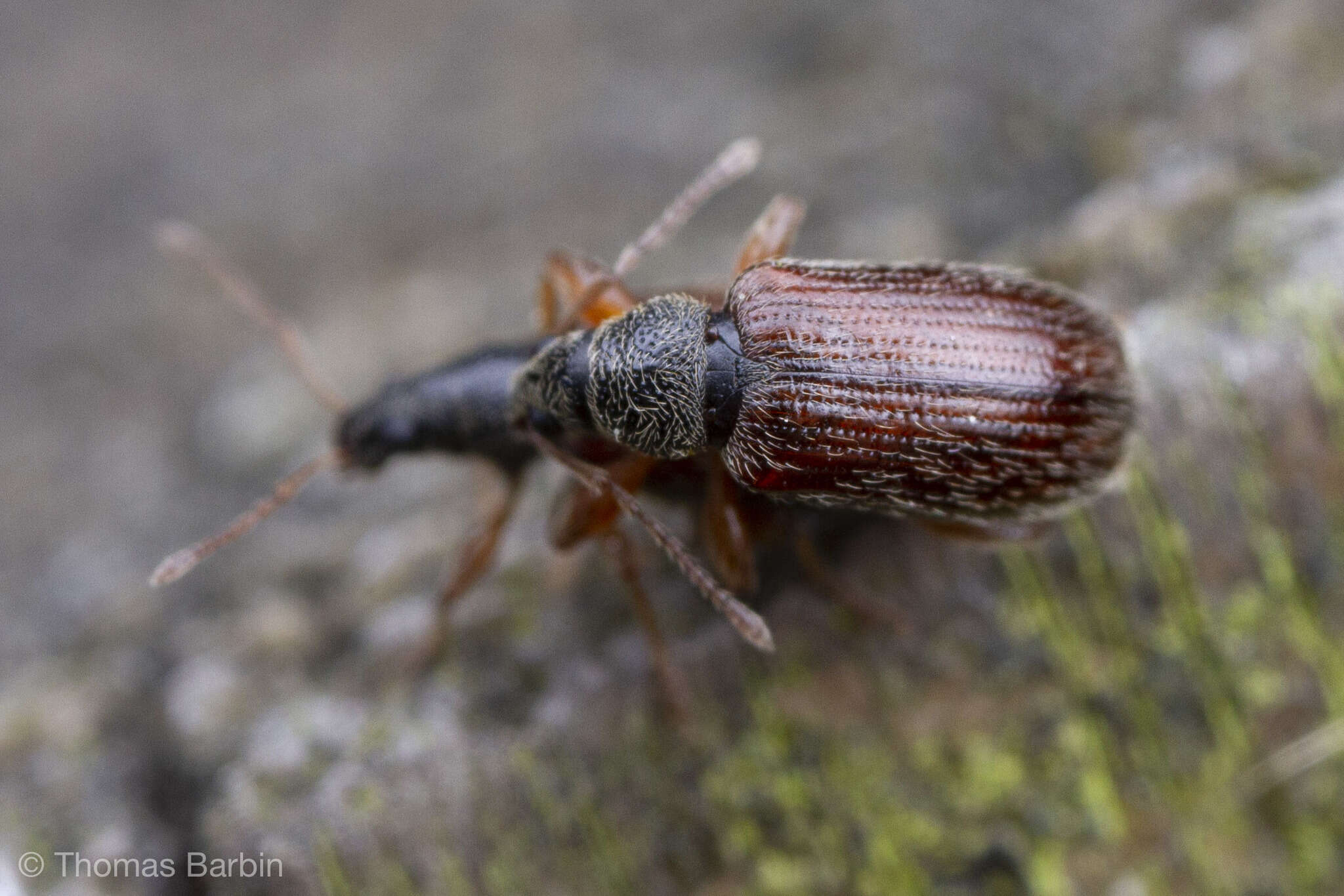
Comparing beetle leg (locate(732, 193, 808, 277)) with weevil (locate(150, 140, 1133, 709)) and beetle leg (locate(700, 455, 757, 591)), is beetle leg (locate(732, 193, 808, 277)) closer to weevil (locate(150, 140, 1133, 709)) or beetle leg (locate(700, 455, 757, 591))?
weevil (locate(150, 140, 1133, 709))

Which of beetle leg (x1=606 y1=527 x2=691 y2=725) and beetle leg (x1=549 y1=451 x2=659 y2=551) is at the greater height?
beetle leg (x1=549 y1=451 x2=659 y2=551)

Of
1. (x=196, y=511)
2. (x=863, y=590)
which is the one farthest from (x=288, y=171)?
(x=863, y=590)

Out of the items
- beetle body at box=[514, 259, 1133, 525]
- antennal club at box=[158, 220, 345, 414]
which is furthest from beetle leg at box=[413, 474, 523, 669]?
antennal club at box=[158, 220, 345, 414]

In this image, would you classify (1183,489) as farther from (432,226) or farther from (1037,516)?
(432,226)

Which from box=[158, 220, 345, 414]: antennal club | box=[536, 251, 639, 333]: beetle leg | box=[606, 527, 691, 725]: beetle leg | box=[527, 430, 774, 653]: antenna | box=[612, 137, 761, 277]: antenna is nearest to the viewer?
box=[527, 430, 774, 653]: antenna

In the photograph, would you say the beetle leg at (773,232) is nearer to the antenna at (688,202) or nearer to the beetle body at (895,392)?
the antenna at (688,202)

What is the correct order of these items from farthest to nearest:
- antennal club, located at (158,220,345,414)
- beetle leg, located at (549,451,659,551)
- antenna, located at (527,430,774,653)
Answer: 1. antennal club, located at (158,220,345,414)
2. beetle leg, located at (549,451,659,551)
3. antenna, located at (527,430,774,653)

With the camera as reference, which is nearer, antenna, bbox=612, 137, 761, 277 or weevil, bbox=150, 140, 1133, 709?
weevil, bbox=150, 140, 1133, 709
